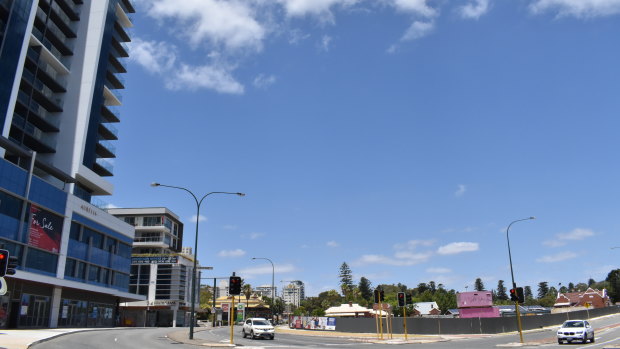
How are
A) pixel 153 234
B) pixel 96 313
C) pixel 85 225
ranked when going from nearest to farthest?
1. pixel 85 225
2. pixel 96 313
3. pixel 153 234

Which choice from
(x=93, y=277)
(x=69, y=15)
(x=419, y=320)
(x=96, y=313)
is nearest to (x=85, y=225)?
(x=93, y=277)

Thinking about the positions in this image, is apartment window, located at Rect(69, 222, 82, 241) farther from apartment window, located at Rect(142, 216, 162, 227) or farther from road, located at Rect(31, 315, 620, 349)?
apartment window, located at Rect(142, 216, 162, 227)

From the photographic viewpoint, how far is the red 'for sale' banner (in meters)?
46.8

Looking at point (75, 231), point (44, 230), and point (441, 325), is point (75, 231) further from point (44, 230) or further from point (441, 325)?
point (441, 325)

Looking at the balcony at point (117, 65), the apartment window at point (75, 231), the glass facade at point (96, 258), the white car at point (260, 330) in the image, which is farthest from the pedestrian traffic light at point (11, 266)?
the balcony at point (117, 65)

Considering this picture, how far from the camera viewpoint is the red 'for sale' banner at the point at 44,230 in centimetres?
4684

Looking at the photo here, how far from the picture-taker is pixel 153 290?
3386 inches

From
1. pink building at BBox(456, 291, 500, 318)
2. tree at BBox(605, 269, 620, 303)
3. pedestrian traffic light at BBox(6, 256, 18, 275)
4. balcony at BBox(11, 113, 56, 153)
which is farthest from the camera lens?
tree at BBox(605, 269, 620, 303)

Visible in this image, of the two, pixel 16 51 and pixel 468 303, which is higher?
pixel 16 51

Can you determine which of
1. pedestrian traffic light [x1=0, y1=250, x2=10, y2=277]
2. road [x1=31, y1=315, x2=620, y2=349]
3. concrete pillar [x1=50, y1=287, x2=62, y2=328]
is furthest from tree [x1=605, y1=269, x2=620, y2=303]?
pedestrian traffic light [x1=0, y1=250, x2=10, y2=277]

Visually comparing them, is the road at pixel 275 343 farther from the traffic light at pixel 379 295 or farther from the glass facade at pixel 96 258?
the glass facade at pixel 96 258

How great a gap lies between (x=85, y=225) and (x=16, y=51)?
2136 cm

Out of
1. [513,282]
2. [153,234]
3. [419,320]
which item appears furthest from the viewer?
[153,234]

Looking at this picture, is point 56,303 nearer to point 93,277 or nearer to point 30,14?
point 93,277
